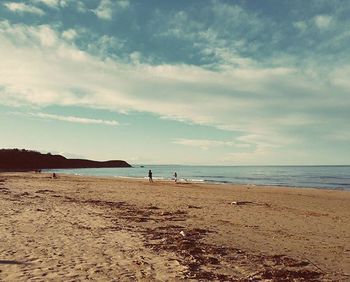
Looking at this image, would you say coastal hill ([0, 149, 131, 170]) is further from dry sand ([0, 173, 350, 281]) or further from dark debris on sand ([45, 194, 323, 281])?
dark debris on sand ([45, 194, 323, 281])

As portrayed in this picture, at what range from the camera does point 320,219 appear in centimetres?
1975

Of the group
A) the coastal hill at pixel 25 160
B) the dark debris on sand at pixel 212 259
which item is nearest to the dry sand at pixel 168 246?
the dark debris on sand at pixel 212 259

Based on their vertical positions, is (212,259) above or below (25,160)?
below

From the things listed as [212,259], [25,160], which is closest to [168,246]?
[212,259]

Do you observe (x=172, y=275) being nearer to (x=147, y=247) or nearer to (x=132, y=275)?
(x=132, y=275)

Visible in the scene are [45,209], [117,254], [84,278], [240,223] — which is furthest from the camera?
[45,209]

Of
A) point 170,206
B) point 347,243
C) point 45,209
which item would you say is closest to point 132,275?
point 347,243

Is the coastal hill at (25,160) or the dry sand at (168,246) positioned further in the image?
the coastal hill at (25,160)

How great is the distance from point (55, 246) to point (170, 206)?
40.9ft

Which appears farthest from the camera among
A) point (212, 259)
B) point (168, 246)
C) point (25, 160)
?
point (25, 160)

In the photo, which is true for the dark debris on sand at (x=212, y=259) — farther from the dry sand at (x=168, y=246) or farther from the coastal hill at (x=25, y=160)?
the coastal hill at (x=25, y=160)

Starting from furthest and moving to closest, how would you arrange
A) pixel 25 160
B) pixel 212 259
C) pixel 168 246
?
pixel 25 160, pixel 168 246, pixel 212 259

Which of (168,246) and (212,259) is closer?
(212,259)

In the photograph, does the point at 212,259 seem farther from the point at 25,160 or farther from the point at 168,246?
the point at 25,160
